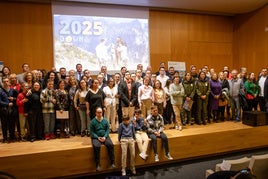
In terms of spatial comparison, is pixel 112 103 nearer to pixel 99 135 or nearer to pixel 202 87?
pixel 99 135

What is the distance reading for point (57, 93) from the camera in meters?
4.64

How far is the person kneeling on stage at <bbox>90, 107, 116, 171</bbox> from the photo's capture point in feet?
13.6

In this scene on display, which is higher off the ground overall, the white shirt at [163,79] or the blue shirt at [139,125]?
the white shirt at [163,79]

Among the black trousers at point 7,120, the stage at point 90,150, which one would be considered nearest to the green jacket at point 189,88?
the stage at point 90,150

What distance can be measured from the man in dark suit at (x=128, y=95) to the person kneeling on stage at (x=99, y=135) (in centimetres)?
84

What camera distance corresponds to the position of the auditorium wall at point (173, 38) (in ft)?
22.4

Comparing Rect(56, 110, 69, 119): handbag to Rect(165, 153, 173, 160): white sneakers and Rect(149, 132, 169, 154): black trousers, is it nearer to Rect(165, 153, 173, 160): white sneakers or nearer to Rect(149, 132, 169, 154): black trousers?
Rect(149, 132, 169, 154): black trousers

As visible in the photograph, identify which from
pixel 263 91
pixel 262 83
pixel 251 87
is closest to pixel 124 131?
pixel 251 87

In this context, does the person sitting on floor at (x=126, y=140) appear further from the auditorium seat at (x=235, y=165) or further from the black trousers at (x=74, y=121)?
the auditorium seat at (x=235, y=165)

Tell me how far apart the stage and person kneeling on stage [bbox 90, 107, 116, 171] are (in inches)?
4.3

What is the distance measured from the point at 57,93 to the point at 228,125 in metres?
3.88

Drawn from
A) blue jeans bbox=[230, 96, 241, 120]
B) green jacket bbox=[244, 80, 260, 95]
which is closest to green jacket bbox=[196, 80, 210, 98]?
blue jeans bbox=[230, 96, 241, 120]

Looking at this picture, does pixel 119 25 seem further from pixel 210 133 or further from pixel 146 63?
pixel 210 133

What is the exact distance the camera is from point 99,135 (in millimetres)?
4316
